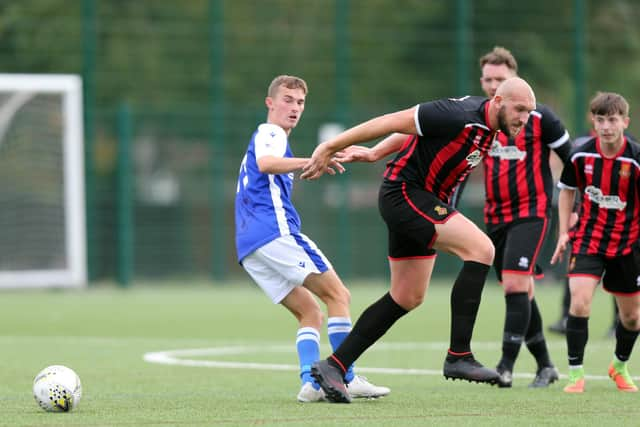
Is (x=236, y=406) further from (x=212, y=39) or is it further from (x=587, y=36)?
(x=587, y=36)

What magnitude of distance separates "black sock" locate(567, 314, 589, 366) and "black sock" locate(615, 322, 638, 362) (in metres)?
0.23

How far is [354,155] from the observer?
7.57 metres

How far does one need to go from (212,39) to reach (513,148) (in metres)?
13.6

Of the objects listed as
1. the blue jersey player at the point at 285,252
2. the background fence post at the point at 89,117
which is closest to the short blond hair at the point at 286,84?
the blue jersey player at the point at 285,252

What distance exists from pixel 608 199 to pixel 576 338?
91 centimetres

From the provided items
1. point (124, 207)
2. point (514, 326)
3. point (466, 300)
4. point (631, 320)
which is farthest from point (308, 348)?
point (124, 207)

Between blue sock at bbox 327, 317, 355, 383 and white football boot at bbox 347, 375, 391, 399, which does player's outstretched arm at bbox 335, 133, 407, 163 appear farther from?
white football boot at bbox 347, 375, 391, 399

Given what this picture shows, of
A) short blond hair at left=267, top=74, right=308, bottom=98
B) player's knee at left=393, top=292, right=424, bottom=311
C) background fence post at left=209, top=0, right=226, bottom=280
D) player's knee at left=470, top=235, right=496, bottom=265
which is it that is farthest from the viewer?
background fence post at left=209, top=0, right=226, bottom=280

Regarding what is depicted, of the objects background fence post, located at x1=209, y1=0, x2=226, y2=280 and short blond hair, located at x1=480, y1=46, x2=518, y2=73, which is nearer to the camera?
short blond hair, located at x1=480, y1=46, x2=518, y2=73

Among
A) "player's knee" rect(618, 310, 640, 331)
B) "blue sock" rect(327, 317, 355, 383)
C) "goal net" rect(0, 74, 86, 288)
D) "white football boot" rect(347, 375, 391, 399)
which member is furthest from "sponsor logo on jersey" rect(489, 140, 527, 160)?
"goal net" rect(0, 74, 86, 288)

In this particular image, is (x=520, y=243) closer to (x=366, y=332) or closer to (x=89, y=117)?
(x=366, y=332)

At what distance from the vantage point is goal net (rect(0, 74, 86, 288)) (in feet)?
61.3

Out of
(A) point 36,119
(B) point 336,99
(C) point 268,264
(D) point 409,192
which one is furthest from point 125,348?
(B) point 336,99

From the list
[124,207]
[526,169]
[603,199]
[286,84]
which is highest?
[286,84]
